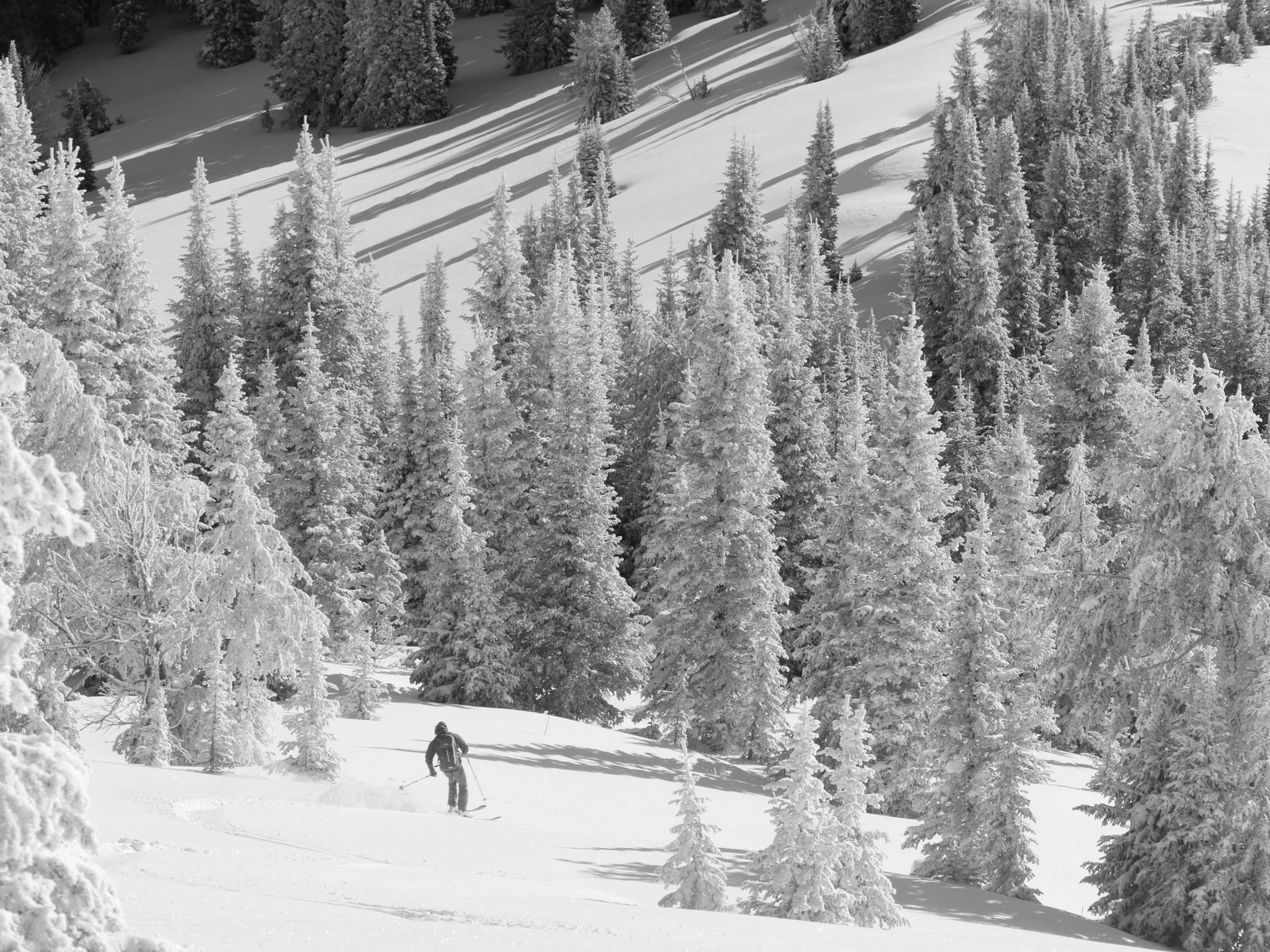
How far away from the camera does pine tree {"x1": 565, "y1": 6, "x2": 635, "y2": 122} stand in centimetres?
11000

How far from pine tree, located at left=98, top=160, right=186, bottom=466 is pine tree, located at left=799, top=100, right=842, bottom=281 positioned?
161ft

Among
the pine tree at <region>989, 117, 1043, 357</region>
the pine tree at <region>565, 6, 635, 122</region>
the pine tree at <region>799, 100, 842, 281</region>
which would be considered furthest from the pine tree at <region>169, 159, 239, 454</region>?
the pine tree at <region>565, 6, 635, 122</region>

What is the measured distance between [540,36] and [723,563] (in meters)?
100

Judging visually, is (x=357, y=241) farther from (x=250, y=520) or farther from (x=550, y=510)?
(x=250, y=520)

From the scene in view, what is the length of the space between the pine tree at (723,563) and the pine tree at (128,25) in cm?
12174

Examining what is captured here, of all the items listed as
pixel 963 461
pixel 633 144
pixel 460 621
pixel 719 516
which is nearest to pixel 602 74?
pixel 633 144

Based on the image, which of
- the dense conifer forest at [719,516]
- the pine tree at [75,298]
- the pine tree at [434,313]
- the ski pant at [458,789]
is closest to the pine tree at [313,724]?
the dense conifer forest at [719,516]

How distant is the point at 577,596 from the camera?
38812mm

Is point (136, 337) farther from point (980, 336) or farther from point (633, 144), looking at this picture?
point (633, 144)

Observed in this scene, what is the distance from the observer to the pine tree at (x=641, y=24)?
399 feet

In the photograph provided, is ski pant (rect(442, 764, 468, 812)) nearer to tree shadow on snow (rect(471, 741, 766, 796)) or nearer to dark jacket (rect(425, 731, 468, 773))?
dark jacket (rect(425, 731, 468, 773))

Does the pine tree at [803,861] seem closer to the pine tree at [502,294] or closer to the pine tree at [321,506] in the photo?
the pine tree at [321,506]

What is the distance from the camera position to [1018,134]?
88.6 m

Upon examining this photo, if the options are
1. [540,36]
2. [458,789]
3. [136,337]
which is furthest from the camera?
[540,36]
